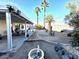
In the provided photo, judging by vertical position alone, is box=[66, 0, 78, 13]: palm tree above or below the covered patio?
above

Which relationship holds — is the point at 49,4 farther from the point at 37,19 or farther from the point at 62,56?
the point at 62,56

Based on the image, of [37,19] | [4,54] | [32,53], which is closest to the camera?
[32,53]

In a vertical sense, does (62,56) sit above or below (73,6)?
below

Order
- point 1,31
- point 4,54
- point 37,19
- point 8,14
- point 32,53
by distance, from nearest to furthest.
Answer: point 32,53
point 4,54
point 8,14
point 1,31
point 37,19

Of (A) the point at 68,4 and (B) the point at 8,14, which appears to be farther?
(A) the point at 68,4

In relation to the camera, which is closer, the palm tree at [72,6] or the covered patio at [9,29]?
the covered patio at [9,29]

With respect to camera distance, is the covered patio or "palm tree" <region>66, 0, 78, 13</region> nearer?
the covered patio

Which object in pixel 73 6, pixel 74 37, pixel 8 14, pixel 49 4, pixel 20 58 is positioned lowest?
pixel 20 58

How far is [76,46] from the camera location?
9.62 meters

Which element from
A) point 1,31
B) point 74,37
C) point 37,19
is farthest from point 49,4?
point 74,37

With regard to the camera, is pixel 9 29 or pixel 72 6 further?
pixel 72 6

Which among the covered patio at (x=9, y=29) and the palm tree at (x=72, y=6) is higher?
the palm tree at (x=72, y=6)

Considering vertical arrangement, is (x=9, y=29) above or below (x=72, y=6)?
below

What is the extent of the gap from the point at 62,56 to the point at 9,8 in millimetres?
4165
